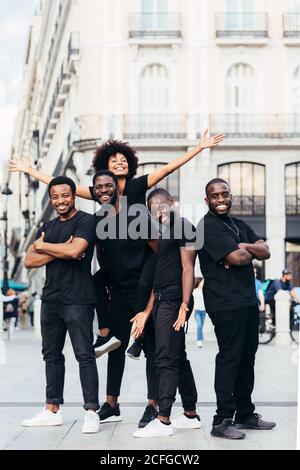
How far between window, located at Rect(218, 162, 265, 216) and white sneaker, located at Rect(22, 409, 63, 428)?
2456 centimetres

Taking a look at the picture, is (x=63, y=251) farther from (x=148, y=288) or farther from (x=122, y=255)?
(x=148, y=288)

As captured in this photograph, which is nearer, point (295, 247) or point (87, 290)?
point (87, 290)

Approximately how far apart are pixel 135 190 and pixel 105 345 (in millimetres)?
1126

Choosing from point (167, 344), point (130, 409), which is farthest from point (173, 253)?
point (130, 409)

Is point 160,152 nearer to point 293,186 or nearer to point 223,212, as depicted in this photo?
point 293,186

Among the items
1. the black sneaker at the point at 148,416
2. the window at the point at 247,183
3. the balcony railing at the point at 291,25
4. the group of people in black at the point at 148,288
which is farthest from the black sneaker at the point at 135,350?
the balcony railing at the point at 291,25

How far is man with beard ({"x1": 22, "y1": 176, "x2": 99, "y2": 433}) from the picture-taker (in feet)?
22.4

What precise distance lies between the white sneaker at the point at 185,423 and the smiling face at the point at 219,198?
1.48 meters

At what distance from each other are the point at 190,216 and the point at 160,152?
2.24m

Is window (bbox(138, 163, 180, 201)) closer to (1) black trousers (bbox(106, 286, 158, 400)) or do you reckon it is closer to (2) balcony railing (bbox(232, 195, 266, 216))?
(2) balcony railing (bbox(232, 195, 266, 216))

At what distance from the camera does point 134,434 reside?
648 centimetres

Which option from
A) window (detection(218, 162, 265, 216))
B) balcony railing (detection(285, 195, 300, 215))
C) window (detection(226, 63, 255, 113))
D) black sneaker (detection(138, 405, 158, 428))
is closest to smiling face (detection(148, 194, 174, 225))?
black sneaker (detection(138, 405, 158, 428))

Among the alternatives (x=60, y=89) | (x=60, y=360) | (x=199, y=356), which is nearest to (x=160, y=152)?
(x=60, y=89)

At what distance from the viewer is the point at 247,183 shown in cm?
3136
